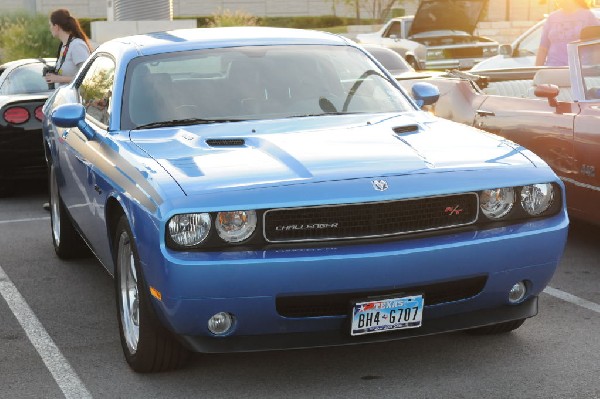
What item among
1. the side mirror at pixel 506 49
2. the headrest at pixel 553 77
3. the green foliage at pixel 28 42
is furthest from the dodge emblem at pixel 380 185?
the green foliage at pixel 28 42

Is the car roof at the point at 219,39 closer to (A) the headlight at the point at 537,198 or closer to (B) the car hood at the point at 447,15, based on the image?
(A) the headlight at the point at 537,198

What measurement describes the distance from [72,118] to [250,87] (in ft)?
3.17

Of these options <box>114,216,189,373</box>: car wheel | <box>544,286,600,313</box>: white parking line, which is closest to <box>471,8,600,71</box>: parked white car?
<box>544,286,600,313</box>: white parking line

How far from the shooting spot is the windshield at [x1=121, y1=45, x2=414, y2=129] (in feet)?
19.1

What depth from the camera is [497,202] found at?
4.89m

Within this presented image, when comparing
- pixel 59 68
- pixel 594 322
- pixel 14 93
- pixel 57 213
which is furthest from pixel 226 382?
pixel 14 93

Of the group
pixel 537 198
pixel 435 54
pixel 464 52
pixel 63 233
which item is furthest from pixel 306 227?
pixel 464 52

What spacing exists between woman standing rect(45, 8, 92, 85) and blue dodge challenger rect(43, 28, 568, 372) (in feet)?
16.1

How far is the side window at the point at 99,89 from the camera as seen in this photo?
6.10 meters

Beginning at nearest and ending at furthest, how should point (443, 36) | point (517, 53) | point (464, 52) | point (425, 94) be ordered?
point (425, 94)
point (517, 53)
point (443, 36)
point (464, 52)

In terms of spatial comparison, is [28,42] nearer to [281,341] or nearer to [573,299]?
[573,299]

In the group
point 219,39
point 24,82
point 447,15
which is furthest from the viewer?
point 447,15

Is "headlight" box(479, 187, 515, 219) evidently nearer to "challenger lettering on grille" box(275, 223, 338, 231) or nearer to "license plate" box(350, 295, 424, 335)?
"license plate" box(350, 295, 424, 335)

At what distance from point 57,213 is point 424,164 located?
12.3 ft
